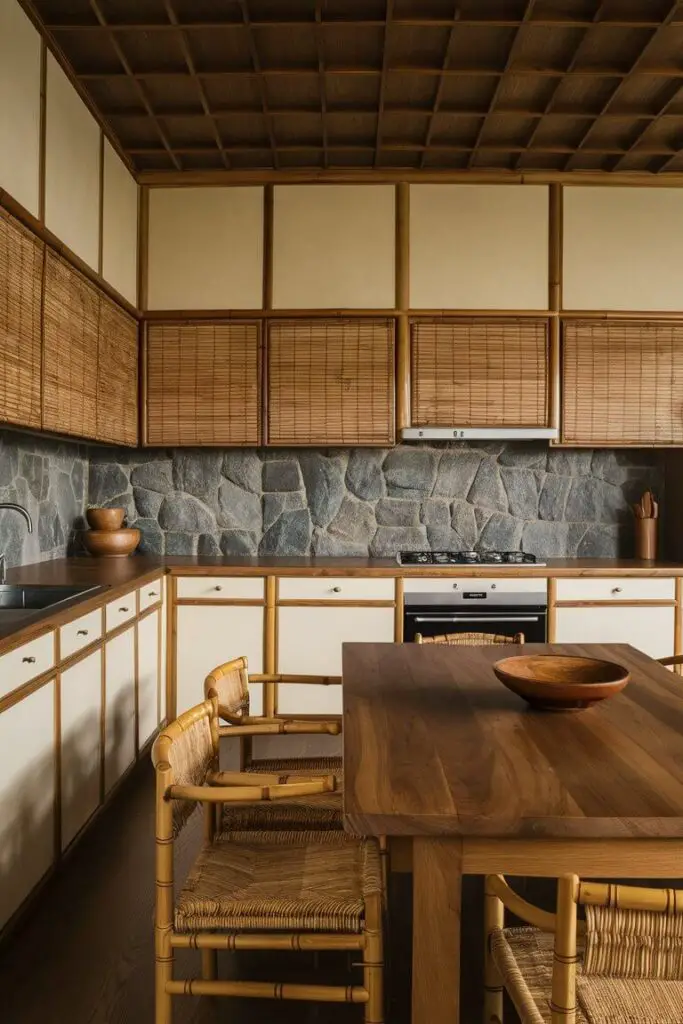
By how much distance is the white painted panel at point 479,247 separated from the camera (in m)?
4.20

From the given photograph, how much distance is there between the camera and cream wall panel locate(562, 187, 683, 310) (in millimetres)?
4191

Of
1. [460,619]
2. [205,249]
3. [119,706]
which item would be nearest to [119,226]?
[205,249]

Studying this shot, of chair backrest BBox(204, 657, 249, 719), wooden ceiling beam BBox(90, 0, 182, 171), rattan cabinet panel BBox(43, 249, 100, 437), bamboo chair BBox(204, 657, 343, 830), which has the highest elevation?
wooden ceiling beam BBox(90, 0, 182, 171)

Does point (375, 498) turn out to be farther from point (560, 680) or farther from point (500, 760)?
point (500, 760)

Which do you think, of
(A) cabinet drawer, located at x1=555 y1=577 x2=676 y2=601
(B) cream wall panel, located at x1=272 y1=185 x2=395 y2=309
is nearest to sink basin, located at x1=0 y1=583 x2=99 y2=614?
(B) cream wall panel, located at x1=272 y1=185 x2=395 y2=309

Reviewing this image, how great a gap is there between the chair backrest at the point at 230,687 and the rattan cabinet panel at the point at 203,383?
2.23 m

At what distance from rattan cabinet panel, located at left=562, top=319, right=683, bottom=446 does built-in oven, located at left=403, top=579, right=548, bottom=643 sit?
3.17ft

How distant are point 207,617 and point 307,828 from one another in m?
2.10

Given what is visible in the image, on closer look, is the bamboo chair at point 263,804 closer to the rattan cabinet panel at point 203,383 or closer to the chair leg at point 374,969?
the chair leg at point 374,969

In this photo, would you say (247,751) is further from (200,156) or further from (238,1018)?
(200,156)

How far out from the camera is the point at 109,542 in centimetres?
411

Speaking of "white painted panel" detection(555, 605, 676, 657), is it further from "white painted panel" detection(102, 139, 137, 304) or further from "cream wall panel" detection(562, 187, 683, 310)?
"white painted panel" detection(102, 139, 137, 304)

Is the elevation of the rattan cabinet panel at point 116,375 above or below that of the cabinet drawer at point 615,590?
above

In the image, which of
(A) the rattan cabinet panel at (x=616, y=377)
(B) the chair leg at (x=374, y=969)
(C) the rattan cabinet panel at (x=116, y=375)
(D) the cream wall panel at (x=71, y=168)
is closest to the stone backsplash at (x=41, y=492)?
(C) the rattan cabinet panel at (x=116, y=375)
